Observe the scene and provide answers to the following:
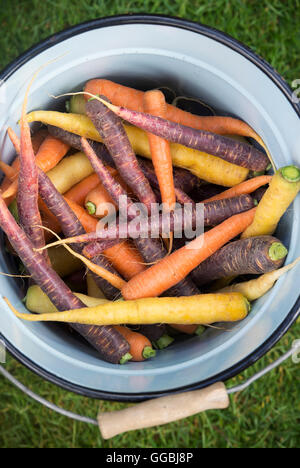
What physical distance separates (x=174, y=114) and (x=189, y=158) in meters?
0.10

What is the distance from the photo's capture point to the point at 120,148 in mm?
926

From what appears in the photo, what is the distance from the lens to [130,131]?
100cm

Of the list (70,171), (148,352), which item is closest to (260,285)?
(148,352)

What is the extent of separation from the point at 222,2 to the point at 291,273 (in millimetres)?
923

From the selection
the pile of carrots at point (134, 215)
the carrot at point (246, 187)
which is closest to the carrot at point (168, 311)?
the pile of carrots at point (134, 215)

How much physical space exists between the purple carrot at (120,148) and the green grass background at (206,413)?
0.63m

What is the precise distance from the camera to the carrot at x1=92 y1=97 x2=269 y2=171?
90cm

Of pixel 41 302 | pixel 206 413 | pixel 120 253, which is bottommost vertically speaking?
pixel 206 413

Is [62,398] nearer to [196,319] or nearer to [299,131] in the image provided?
[196,319]

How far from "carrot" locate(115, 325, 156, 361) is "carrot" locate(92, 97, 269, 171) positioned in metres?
0.41

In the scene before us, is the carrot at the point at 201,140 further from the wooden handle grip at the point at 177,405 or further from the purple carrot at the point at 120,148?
the wooden handle grip at the point at 177,405

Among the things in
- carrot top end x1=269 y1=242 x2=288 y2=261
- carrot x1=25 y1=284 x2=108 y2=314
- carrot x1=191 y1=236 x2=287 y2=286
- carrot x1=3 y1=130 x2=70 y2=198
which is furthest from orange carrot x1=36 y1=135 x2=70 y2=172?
carrot top end x1=269 y1=242 x2=288 y2=261

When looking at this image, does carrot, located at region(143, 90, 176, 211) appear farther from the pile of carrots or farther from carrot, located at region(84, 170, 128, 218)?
carrot, located at region(84, 170, 128, 218)

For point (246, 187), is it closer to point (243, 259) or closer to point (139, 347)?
point (243, 259)
